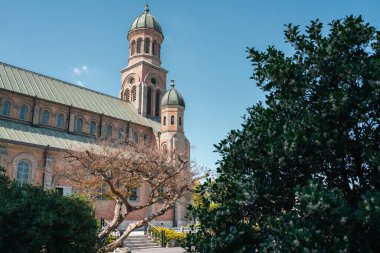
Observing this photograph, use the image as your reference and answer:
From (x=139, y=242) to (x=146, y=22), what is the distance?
108 feet

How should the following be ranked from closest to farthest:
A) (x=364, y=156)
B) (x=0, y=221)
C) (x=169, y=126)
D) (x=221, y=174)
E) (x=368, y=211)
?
1. (x=368, y=211)
2. (x=364, y=156)
3. (x=221, y=174)
4. (x=0, y=221)
5. (x=169, y=126)

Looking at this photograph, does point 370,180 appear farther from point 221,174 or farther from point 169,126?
point 169,126

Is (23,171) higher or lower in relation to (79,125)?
lower

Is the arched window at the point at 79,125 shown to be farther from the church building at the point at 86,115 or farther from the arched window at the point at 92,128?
the arched window at the point at 92,128

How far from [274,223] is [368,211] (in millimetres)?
1346

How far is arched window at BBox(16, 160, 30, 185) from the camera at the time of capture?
28.3 metres

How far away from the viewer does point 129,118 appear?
137 ft

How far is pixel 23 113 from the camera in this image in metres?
32.3

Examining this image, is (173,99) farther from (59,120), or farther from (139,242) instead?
(139,242)

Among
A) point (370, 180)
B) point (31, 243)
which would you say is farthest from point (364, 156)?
point (31, 243)

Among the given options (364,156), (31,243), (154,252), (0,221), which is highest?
(364,156)

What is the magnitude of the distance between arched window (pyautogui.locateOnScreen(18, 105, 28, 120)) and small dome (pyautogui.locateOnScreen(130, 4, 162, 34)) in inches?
854

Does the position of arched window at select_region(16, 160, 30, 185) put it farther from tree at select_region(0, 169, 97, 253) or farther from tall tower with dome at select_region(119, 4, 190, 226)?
tree at select_region(0, 169, 97, 253)

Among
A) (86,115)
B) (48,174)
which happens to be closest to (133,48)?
(86,115)
